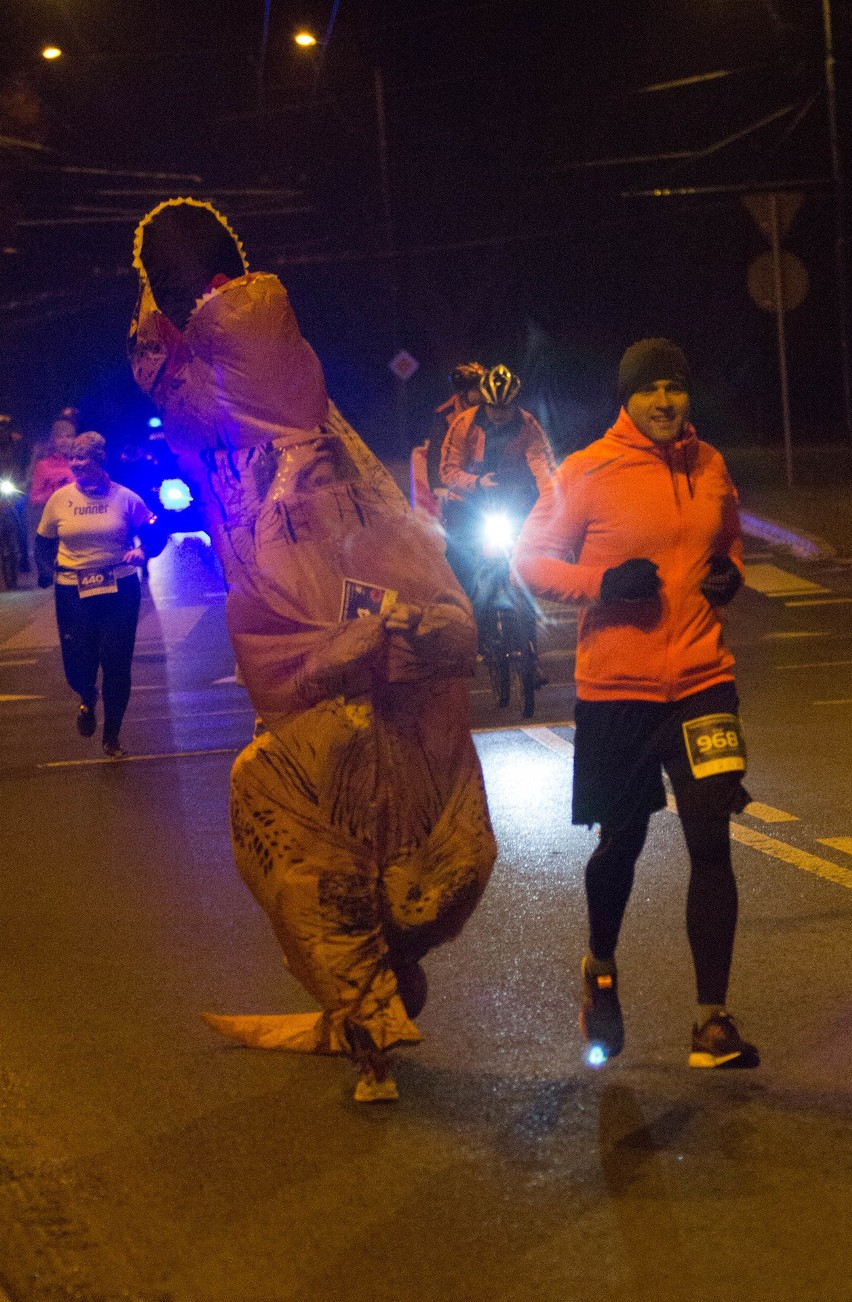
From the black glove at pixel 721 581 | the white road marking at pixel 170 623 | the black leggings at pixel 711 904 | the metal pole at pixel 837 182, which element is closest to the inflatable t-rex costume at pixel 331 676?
the black leggings at pixel 711 904

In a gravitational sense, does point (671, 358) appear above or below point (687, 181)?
below

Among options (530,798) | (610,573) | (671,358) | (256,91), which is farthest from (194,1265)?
(256,91)

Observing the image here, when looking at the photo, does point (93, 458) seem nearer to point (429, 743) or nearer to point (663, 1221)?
point (429, 743)

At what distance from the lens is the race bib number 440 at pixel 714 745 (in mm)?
4898

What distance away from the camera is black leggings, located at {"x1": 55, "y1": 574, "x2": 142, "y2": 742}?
11.7 meters

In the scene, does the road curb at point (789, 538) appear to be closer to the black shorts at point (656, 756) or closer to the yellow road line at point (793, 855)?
the yellow road line at point (793, 855)

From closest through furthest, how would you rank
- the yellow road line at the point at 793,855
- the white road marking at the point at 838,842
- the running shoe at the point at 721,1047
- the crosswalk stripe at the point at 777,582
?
the running shoe at the point at 721,1047, the yellow road line at the point at 793,855, the white road marking at the point at 838,842, the crosswalk stripe at the point at 777,582

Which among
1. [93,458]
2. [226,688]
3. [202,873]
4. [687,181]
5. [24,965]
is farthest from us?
[687,181]

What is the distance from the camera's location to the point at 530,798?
9312mm

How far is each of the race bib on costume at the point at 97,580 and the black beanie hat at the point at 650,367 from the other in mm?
6936

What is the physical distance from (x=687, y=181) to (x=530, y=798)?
36.4 metres

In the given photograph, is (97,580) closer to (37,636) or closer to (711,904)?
(711,904)

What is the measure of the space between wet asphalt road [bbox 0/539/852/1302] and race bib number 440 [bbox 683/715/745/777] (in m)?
0.78

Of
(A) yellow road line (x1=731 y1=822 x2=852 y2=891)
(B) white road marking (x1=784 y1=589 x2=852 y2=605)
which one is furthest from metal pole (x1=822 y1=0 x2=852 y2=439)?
(A) yellow road line (x1=731 y1=822 x2=852 y2=891)
